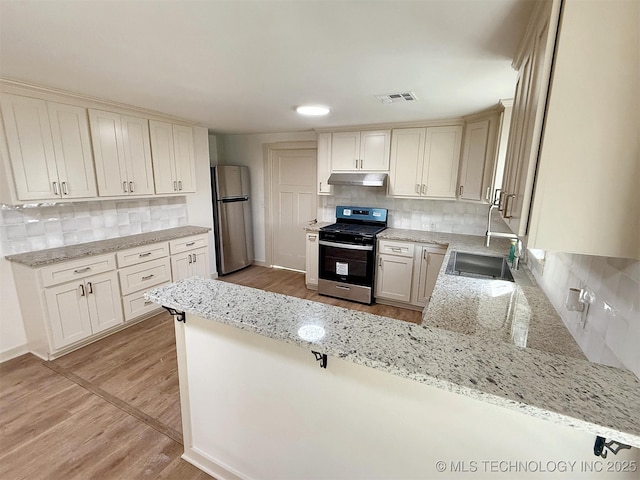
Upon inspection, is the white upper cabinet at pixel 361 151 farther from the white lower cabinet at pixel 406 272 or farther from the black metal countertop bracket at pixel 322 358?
the black metal countertop bracket at pixel 322 358

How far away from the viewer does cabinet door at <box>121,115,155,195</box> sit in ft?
10.0

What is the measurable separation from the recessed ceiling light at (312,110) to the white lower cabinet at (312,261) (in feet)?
5.41

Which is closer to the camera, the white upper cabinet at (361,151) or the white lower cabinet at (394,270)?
the white lower cabinet at (394,270)

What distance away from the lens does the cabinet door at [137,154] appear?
3.06 metres

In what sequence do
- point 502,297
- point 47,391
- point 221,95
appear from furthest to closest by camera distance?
point 221,95
point 47,391
point 502,297

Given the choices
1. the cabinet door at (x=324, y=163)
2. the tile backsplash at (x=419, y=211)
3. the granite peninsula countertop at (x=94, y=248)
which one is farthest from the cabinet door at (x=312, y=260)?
the granite peninsula countertop at (x=94, y=248)

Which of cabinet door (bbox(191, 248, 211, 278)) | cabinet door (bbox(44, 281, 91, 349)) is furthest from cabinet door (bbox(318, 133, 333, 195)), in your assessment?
cabinet door (bbox(44, 281, 91, 349))

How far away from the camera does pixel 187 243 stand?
3707 millimetres

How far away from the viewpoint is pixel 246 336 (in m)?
1.31

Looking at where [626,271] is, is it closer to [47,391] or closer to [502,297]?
[502,297]

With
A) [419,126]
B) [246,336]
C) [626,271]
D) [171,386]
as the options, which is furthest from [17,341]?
[419,126]

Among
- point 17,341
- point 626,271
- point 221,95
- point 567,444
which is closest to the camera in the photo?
point 567,444

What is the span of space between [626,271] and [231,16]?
1814 millimetres

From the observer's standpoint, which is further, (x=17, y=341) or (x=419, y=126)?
(x=419, y=126)
